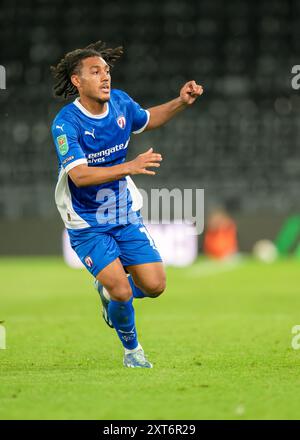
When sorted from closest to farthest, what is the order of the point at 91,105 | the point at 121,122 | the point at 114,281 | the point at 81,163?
the point at 81,163 → the point at 114,281 → the point at 91,105 → the point at 121,122

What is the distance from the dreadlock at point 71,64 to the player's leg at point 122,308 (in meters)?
1.38

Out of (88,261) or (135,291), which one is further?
(135,291)

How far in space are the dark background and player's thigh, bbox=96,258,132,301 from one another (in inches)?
560

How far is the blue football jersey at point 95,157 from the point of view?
6586 mm

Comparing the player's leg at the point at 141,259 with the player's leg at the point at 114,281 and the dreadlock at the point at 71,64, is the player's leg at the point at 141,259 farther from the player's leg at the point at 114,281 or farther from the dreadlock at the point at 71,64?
the dreadlock at the point at 71,64

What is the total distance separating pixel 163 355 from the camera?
724 cm

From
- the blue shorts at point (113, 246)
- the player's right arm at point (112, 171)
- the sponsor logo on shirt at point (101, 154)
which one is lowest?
the blue shorts at point (113, 246)

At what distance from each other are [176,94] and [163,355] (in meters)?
15.8

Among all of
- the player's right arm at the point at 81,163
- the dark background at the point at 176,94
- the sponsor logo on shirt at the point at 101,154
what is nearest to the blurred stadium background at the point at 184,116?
the dark background at the point at 176,94

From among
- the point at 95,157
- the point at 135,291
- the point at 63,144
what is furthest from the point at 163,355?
the point at 63,144

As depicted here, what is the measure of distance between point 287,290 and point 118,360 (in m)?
6.90

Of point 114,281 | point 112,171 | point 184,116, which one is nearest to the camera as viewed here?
point 112,171

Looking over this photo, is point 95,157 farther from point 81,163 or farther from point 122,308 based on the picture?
point 122,308

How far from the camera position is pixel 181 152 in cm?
2220
